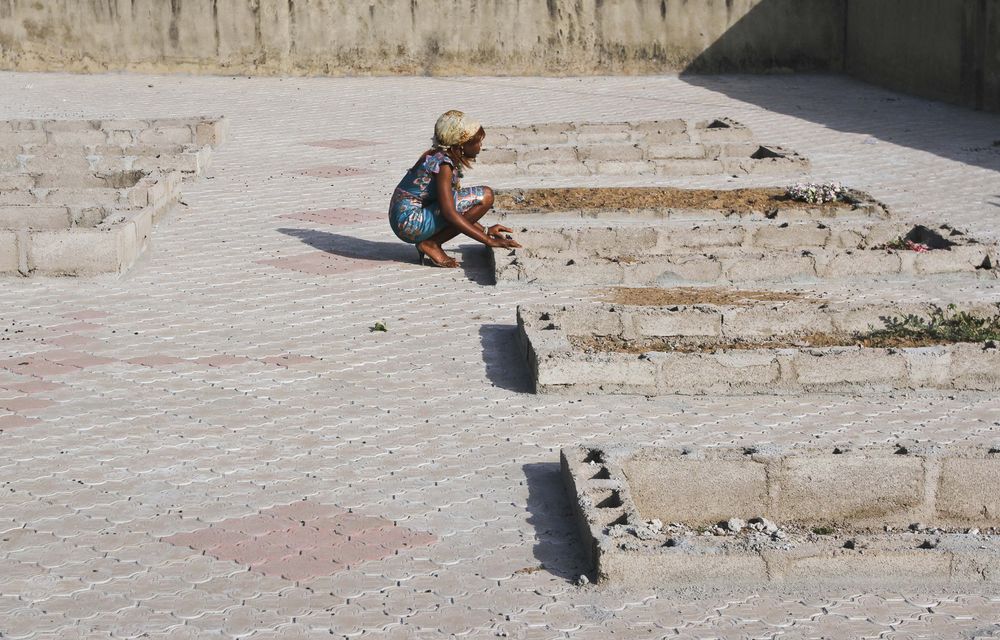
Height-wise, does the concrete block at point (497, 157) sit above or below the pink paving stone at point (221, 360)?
above

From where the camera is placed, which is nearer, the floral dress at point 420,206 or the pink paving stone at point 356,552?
the pink paving stone at point 356,552

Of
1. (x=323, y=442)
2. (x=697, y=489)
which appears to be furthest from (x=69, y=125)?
(x=697, y=489)

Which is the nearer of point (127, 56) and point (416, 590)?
point (416, 590)

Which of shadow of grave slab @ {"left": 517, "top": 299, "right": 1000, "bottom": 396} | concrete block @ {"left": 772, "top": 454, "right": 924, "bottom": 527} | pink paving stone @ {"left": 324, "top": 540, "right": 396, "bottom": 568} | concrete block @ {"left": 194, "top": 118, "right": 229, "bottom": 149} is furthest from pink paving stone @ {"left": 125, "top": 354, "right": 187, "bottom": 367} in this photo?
concrete block @ {"left": 194, "top": 118, "right": 229, "bottom": 149}

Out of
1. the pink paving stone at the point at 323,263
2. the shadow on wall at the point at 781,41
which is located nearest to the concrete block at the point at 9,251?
the pink paving stone at the point at 323,263

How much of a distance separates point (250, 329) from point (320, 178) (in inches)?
233

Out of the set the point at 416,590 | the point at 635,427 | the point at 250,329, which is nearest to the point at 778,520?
the point at 635,427

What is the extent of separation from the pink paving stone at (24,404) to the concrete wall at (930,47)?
14.5 m

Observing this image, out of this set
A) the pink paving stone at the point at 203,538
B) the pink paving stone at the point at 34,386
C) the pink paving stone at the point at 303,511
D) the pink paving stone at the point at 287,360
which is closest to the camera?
the pink paving stone at the point at 203,538

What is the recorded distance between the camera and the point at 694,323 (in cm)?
854

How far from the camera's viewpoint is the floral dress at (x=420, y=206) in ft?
34.1

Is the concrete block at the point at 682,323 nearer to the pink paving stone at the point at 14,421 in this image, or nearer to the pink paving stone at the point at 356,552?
the pink paving stone at the point at 356,552

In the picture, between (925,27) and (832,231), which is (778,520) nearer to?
(832,231)

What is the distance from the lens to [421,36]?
23.7 meters
